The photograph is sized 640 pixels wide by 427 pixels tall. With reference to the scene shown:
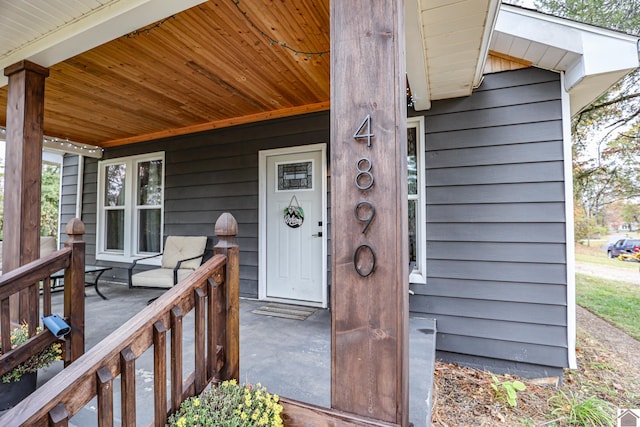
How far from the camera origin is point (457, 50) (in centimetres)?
210

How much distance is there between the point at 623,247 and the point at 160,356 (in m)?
12.6

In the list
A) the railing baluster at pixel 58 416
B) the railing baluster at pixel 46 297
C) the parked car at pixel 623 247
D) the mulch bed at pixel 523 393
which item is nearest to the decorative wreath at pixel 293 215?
the mulch bed at pixel 523 393

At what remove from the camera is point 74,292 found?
5.91ft

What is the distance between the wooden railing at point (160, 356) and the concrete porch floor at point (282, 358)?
1.43 feet

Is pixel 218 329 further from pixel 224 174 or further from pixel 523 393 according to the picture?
pixel 224 174

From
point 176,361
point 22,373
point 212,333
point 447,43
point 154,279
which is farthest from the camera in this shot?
point 154,279

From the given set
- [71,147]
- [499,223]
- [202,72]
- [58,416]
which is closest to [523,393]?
[499,223]

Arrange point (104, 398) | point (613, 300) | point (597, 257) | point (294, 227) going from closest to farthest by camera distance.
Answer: point (104, 398) → point (294, 227) → point (613, 300) → point (597, 257)

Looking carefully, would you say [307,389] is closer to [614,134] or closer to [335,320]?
[335,320]

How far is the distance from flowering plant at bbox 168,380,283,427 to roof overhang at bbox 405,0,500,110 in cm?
202

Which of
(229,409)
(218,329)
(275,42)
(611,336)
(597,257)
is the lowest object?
(611,336)

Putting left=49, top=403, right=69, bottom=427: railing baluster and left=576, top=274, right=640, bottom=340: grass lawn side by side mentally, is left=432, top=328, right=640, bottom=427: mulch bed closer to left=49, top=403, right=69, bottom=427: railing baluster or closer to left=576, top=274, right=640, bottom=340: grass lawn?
left=576, top=274, right=640, bottom=340: grass lawn

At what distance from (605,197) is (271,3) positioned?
7741 mm

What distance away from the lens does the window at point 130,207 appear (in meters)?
4.76
